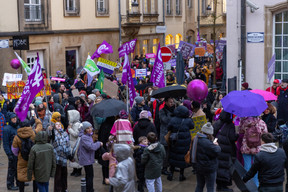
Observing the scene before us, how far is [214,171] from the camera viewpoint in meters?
8.77

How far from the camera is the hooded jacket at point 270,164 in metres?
7.38

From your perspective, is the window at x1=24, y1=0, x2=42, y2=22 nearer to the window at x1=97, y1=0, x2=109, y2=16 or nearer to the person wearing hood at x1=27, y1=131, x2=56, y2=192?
the window at x1=97, y1=0, x2=109, y2=16

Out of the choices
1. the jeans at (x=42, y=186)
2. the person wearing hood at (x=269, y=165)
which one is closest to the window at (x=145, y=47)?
the jeans at (x=42, y=186)

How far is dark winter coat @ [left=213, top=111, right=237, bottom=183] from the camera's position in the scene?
934cm

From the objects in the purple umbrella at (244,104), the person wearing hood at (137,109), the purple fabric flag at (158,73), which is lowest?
the person wearing hood at (137,109)

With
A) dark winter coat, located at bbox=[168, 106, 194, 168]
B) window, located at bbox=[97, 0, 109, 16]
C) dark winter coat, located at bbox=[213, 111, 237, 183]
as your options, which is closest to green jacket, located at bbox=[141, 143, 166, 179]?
dark winter coat, located at bbox=[213, 111, 237, 183]

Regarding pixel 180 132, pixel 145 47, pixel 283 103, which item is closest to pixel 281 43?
pixel 283 103

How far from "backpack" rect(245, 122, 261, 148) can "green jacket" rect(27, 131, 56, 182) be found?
11.5 feet

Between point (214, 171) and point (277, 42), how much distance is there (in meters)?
8.18

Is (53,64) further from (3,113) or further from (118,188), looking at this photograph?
(118,188)

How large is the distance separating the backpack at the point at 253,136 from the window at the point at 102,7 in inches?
860

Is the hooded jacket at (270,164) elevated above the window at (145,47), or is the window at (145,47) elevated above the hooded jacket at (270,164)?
the window at (145,47)

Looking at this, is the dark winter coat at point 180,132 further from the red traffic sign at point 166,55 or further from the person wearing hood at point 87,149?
the red traffic sign at point 166,55

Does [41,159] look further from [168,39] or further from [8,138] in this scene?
[168,39]
